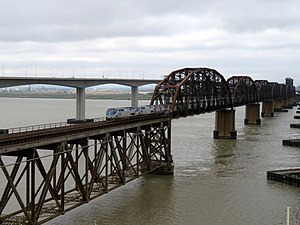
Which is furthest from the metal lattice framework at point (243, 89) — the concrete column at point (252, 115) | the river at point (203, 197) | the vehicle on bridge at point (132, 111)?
the vehicle on bridge at point (132, 111)

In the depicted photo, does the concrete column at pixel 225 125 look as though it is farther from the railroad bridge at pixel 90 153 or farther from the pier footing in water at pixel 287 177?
the pier footing in water at pixel 287 177

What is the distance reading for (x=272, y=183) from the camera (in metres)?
44.9

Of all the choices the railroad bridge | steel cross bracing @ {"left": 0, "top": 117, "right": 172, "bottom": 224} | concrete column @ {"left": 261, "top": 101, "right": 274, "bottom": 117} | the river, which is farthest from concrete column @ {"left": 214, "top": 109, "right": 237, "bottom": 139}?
concrete column @ {"left": 261, "top": 101, "right": 274, "bottom": 117}

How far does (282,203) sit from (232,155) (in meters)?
27.3

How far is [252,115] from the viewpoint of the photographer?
12588 centimetres

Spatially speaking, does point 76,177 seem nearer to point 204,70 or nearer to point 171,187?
point 171,187

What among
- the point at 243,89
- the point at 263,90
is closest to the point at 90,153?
the point at 243,89

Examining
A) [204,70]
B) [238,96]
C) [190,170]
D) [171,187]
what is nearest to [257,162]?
[190,170]

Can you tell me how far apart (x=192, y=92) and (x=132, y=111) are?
21.2 metres

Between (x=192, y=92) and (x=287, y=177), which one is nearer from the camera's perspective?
(x=287, y=177)

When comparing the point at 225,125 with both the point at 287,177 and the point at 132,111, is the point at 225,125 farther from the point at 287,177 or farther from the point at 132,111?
the point at 287,177

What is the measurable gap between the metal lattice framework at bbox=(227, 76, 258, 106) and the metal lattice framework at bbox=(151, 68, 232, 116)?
23336 mm

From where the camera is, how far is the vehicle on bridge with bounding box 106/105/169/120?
162ft

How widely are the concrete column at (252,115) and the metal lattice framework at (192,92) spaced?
97.8 feet
